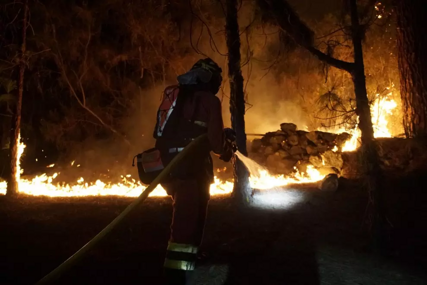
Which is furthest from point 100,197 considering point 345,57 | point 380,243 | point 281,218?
point 345,57

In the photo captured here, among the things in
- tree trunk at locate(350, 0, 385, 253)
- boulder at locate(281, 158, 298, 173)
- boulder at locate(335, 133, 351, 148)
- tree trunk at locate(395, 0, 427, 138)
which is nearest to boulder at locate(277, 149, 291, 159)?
boulder at locate(281, 158, 298, 173)

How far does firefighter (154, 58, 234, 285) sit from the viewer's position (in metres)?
3.51

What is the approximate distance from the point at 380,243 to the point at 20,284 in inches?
154

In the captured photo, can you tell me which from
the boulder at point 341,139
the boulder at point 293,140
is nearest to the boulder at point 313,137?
the boulder at point 293,140

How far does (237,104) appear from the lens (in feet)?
22.2

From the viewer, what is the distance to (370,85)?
11672 millimetres

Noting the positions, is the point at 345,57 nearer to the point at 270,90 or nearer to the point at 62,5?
the point at 270,90

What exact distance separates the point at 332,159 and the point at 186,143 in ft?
19.1

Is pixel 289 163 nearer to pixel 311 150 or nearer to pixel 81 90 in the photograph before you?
pixel 311 150

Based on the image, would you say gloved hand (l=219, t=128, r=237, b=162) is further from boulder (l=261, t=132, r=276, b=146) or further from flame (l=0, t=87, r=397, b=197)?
boulder (l=261, t=132, r=276, b=146)

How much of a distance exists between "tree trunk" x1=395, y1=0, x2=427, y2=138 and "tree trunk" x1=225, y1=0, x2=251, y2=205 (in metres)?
3.59

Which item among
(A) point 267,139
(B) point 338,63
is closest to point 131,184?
(A) point 267,139

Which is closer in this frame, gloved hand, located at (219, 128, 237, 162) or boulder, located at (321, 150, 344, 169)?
gloved hand, located at (219, 128, 237, 162)

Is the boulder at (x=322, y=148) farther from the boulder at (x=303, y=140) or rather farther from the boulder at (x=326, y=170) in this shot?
the boulder at (x=326, y=170)
